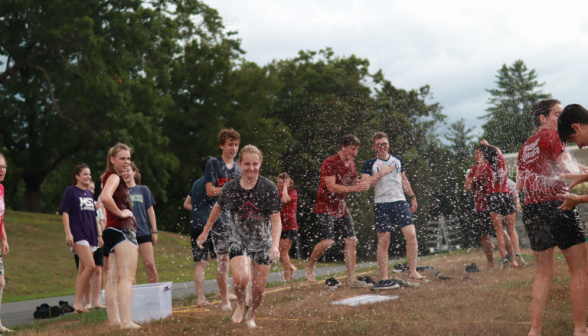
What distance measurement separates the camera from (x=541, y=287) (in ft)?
14.0

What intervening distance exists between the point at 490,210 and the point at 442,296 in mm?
3215

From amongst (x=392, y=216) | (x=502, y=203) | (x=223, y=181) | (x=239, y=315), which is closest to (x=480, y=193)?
(x=502, y=203)

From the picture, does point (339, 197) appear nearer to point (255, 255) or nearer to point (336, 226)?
point (336, 226)

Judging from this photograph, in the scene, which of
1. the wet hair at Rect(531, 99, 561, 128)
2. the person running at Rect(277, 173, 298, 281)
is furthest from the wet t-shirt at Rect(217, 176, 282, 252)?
the person running at Rect(277, 173, 298, 281)

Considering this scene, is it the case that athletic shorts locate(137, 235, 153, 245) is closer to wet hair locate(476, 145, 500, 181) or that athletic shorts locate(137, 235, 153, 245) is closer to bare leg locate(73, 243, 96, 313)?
bare leg locate(73, 243, 96, 313)

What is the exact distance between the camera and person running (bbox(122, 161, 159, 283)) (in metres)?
6.87

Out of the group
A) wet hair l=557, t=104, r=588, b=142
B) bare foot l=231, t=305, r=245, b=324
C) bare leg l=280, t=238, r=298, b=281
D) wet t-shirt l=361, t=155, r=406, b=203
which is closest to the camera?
wet hair l=557, t=104, r=588, b=142

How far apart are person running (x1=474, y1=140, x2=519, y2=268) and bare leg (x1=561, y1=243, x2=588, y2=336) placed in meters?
4.51

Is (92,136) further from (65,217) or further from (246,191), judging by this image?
(246,191)

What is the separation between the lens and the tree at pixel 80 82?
2159cm

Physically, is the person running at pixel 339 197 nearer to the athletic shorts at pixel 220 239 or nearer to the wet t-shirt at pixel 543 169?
the athletic shorts at pixel 220 239

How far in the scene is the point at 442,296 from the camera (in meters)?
6.09

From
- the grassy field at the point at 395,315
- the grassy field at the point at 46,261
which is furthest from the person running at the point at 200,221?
the grassy field at the point at 46,261

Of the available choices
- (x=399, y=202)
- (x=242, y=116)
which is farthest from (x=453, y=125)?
(x=242, y=116)
